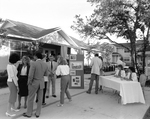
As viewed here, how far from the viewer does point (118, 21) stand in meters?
10.1

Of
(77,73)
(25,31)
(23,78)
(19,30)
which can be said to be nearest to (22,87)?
(23,78)

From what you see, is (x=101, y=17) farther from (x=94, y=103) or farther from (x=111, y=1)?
(x=94, y=103)

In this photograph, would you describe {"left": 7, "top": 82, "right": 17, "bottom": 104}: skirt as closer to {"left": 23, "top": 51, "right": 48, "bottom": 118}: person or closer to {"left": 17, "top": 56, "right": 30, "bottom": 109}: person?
{"left": 17, "top": 56, "right": 30, "bottom": 109}: person

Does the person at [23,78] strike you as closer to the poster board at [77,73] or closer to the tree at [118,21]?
the poster board at [77,73]

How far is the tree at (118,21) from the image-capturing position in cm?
871

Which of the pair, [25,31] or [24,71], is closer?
[24,71]

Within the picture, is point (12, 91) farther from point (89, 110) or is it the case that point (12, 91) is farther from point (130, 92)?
point (130, 92)

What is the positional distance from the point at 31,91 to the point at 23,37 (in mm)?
9088

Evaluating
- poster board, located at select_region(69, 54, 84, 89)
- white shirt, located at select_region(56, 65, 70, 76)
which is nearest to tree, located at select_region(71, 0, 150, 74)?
poster board, located at select_region(69, 54, 84, 89)

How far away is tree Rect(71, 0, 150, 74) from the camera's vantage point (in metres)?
8.71

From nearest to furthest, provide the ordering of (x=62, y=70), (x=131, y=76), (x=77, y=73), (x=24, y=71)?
(x=24, y=71), (x=62, y=70), (x=131, y=76), (x=77, y=73)

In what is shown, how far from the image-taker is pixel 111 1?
831 centimetres

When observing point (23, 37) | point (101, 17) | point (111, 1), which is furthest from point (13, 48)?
point (111, 1)


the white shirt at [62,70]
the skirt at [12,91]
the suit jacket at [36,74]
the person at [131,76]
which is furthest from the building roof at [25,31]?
the person at [131,76]
